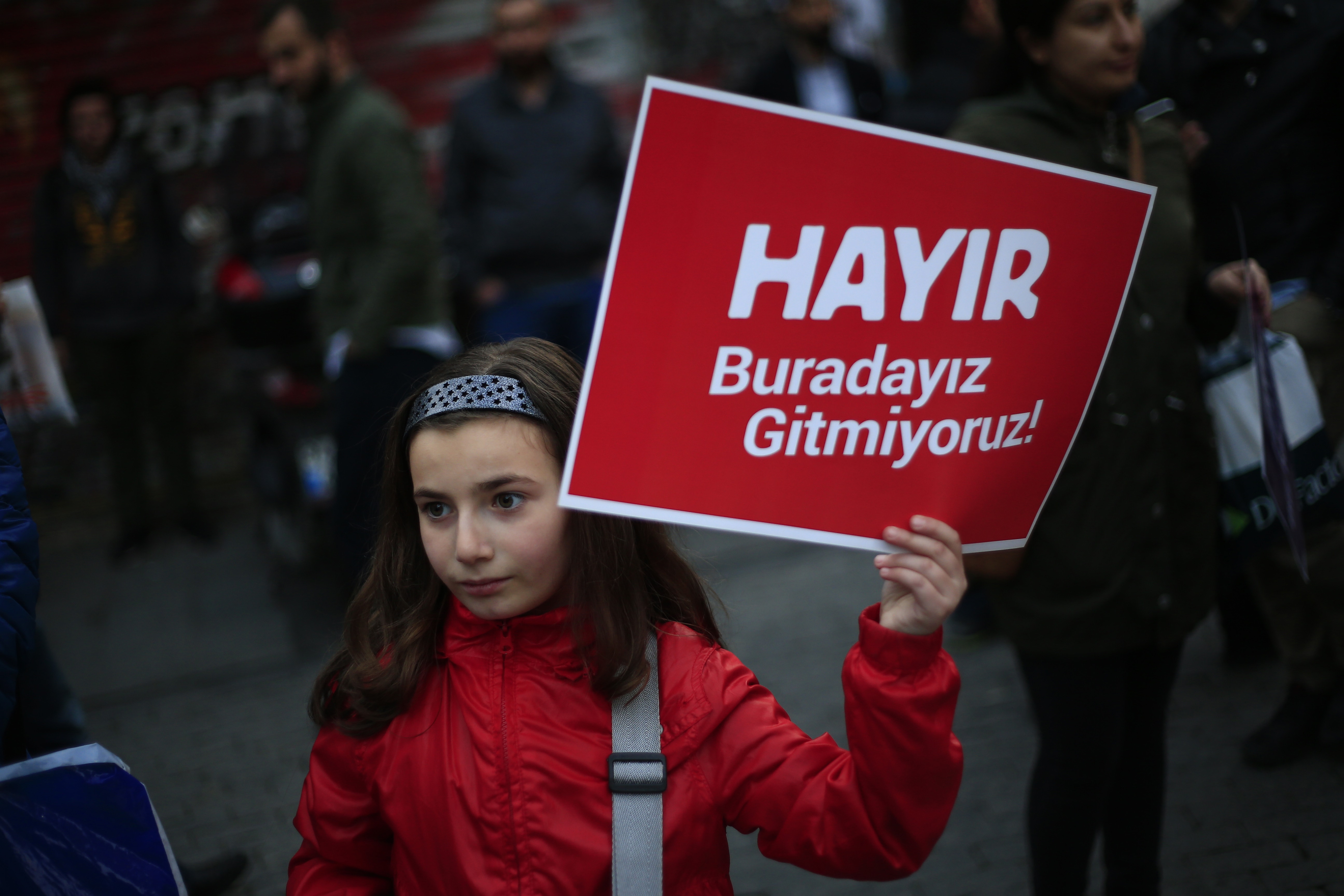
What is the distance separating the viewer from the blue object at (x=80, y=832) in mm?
1761

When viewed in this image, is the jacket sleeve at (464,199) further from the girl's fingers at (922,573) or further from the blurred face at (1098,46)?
the girl's fingers at (922,573)

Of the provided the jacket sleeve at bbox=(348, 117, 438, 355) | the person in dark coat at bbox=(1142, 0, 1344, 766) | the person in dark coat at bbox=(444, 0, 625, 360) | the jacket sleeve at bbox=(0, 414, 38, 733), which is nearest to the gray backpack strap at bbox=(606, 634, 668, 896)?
the jacket sleeve at bbox=(0, 414, 38, 733)

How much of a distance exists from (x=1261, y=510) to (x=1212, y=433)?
17 centimetres

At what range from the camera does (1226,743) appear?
3637 millimetres

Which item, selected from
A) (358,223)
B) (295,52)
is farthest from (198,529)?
(295,52)

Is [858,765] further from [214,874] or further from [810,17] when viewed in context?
[810,17]

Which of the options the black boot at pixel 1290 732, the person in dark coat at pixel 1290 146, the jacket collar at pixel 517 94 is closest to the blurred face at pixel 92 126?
the jacket collar at pixel 517 94

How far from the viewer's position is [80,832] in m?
1.80

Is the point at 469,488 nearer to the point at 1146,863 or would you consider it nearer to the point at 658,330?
the point at 658,330

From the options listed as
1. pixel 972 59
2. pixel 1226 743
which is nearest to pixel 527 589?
pixel 1226 743

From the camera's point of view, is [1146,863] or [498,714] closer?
[498,714]

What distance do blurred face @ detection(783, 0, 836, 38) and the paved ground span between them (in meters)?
2.54

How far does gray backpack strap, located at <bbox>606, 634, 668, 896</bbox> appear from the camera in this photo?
160cm

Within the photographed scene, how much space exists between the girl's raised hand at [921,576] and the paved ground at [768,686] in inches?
22.5
